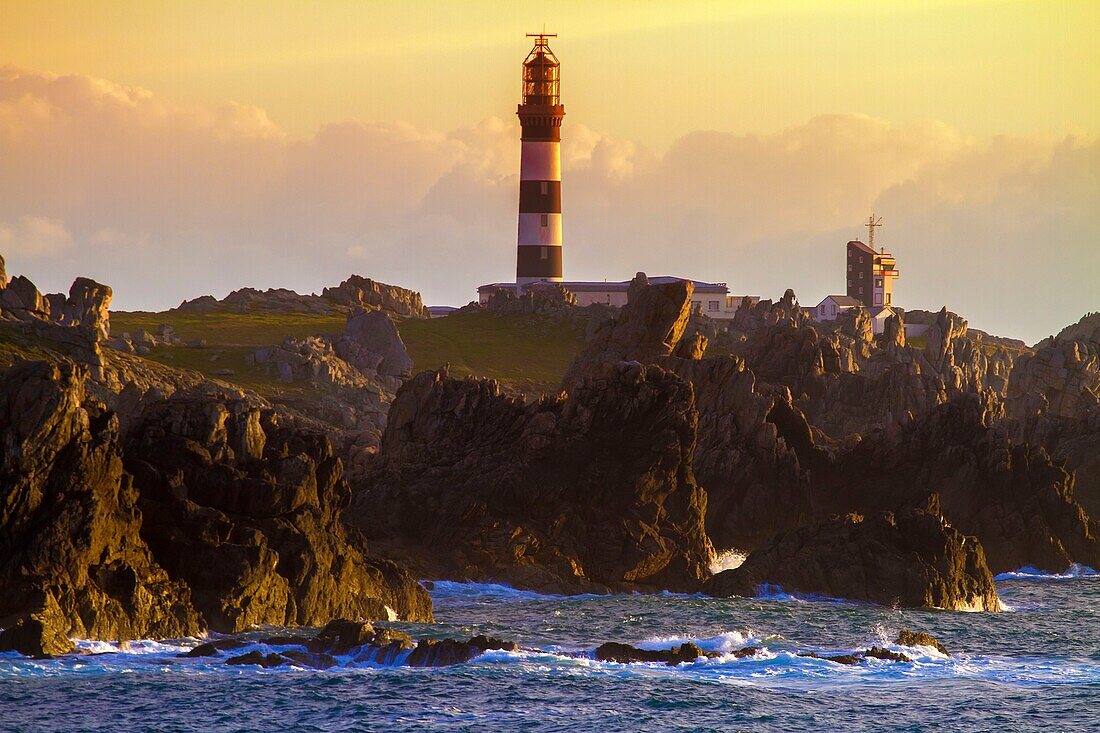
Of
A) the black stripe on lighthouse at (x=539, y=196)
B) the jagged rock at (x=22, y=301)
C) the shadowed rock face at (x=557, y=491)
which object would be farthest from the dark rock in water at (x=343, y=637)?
the black stripe on lighthouse at (x=539, y=196)

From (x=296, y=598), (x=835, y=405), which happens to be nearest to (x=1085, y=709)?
(x=296, y=598)

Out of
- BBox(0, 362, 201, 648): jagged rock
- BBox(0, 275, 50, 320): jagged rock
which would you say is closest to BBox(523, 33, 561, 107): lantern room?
BBox(0, 275, 50, 320): jagged rock

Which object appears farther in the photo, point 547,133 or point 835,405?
point 547,133

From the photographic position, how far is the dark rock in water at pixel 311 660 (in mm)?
63500

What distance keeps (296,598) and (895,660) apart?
23.3 metres

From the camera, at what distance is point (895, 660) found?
2724 inches

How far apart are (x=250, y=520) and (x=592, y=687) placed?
56.7 feet

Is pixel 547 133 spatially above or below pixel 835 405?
above

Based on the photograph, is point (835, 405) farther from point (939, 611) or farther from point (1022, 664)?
point (1022, 664)

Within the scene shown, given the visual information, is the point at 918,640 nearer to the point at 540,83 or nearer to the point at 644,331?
the point at 644,331

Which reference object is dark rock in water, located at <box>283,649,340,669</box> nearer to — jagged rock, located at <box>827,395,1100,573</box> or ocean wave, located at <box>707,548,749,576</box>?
ocean wave, located at <box>707,548,749,576</box>

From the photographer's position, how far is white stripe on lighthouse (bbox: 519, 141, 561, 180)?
193 meters

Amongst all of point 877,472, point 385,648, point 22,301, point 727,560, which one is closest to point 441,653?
point 385,648

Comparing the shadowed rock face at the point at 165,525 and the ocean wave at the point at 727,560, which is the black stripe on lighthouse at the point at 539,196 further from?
the shadowed rock face at the point at 165,525
